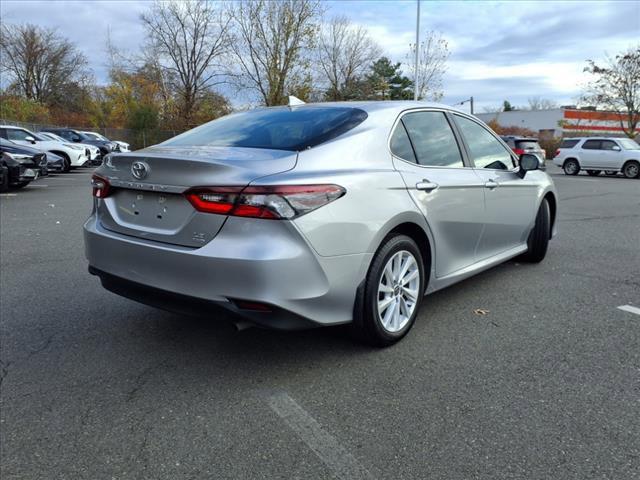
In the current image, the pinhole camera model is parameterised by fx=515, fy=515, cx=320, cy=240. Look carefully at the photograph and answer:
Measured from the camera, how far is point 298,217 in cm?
268

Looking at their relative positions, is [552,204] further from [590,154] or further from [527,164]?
[590,154]

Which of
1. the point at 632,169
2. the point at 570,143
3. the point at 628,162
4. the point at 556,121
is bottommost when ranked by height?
the point at 632,169

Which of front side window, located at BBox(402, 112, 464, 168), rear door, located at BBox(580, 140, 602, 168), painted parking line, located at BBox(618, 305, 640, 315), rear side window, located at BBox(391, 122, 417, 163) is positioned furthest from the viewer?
rear door, located at BBox(580, 140, 602, 168)

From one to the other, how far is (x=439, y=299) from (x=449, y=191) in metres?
1.12

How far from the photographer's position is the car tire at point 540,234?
5457mm

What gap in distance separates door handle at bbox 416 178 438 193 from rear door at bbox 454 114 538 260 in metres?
0.86

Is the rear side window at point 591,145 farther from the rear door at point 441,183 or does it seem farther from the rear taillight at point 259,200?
the rear taillight at point 259,200

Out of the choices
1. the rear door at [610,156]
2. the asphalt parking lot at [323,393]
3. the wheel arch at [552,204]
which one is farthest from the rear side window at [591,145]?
the asphalt parking lot at [323,393]

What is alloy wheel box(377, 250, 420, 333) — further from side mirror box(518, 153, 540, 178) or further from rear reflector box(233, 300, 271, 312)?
side mirror box(518, 153, 540, 178)

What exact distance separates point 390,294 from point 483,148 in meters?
2.02

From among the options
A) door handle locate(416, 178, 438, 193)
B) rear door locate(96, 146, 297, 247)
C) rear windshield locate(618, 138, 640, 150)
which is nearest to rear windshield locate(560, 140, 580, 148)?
rear windshield locate(618, 138, 640, 150)

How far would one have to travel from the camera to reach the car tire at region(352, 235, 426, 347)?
3.12 m

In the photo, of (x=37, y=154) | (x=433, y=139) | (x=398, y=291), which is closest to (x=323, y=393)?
(x=398, y=291)

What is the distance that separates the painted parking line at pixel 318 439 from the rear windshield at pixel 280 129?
144cm
